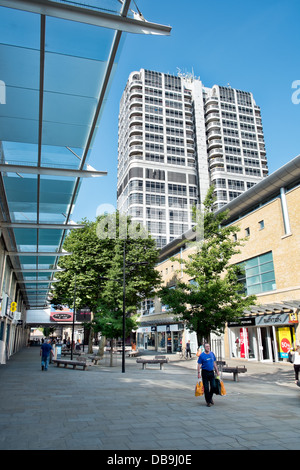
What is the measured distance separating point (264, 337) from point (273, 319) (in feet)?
8.24

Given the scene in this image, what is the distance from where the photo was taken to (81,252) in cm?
3027

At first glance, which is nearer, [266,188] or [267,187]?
[267,187]

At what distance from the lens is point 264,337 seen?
24.3 metres

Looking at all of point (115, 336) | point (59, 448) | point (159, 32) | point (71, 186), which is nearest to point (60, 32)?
point (159, 32)

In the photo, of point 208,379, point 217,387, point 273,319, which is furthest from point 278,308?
point 208,379

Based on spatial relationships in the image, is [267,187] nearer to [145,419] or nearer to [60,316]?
[145,419]

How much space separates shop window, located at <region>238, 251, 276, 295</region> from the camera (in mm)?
23859

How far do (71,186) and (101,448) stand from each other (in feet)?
28.9

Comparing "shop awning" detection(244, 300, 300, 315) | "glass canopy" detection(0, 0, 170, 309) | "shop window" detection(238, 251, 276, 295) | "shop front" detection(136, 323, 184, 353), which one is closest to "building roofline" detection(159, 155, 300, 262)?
"shop window" detection(238, 251, 276, 295)

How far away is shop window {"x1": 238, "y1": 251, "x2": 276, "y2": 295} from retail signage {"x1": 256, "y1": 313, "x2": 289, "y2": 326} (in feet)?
6.24

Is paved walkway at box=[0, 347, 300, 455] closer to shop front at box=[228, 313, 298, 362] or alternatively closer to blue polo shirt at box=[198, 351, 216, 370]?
blue polo shirt at box=[198, 351, 216, 370]

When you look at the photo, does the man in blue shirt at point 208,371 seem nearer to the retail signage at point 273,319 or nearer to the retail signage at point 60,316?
the retail signage at point 273,319

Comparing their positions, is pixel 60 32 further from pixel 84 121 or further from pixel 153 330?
pixel 153 330

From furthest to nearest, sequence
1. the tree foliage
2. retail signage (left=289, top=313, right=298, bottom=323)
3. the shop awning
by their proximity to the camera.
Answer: the tree foliage < retail signage (left=289, top=313, right=298, bottom=323) < the shop awning
